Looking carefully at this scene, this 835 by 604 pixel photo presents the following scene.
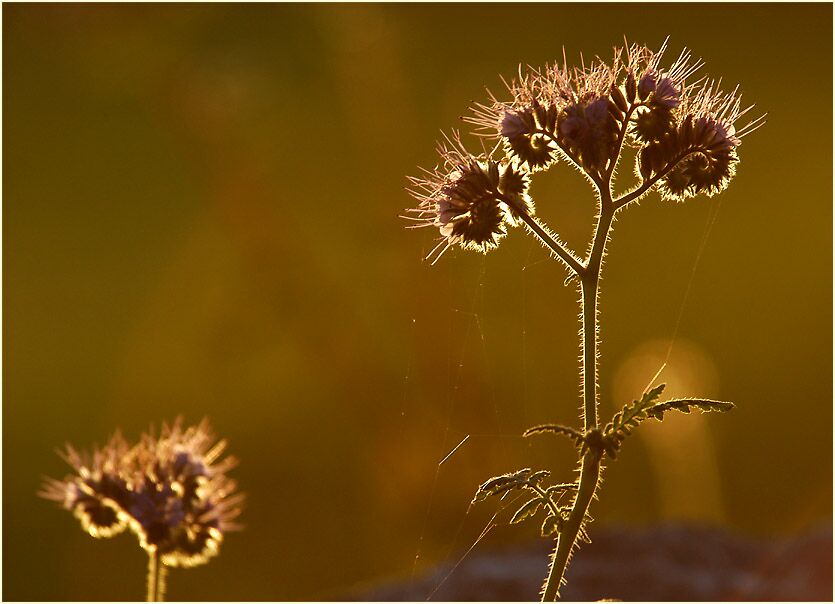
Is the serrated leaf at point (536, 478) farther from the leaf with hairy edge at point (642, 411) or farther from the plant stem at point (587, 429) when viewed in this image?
the leaf with hairy edge at point (642, 411)

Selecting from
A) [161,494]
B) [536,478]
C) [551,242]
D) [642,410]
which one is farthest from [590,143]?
[161,494]

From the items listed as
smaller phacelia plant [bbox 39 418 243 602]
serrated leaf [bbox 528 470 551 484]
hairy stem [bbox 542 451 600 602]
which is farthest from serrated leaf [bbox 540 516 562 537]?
smaller phacelia plant [bbox 39 418 243 602]

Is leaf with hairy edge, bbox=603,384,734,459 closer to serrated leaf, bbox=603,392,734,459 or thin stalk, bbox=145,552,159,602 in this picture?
serrated leaf, bbox=603,392,734,459

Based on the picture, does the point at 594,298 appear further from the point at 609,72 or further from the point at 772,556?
the point at 772,556

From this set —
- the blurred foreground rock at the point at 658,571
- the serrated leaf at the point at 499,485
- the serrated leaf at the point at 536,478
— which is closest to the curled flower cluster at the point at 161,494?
the blurred foreground rock at the point at 658,571

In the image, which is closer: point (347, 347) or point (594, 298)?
point (594, 298)

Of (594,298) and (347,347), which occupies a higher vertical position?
(347,347)

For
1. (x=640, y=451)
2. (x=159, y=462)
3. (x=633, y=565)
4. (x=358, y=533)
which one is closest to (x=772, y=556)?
(x=633, y=565)
